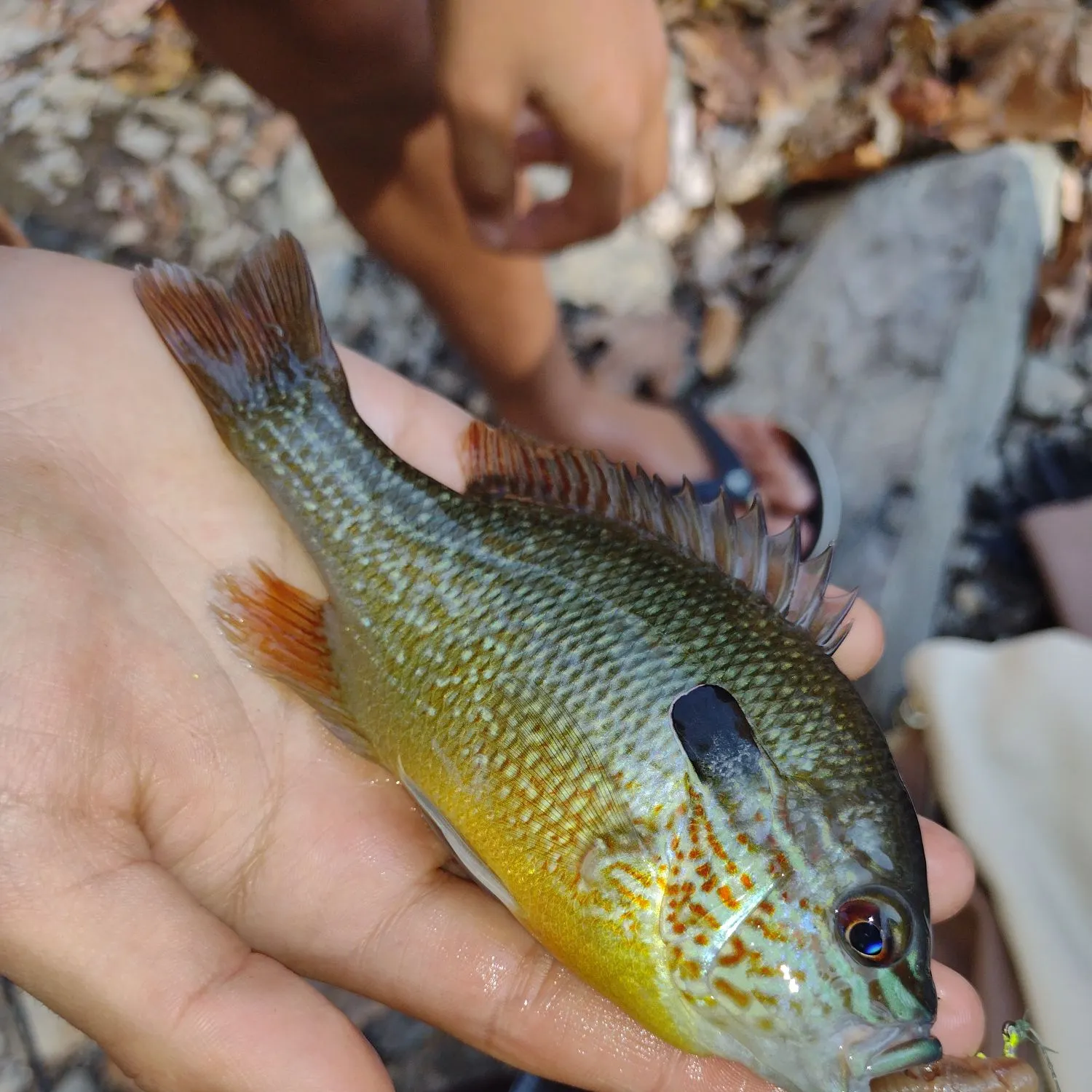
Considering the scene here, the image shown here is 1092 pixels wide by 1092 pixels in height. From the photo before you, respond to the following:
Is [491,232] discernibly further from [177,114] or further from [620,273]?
[177,114]

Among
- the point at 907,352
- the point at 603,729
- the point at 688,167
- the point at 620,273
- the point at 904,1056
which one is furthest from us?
the point at 688,167

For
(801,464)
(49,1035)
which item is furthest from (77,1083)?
(801,464)

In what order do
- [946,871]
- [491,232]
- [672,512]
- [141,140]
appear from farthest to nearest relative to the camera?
1. [141,140]
2. [491,232]
3. [946,871]
4. [672,512]

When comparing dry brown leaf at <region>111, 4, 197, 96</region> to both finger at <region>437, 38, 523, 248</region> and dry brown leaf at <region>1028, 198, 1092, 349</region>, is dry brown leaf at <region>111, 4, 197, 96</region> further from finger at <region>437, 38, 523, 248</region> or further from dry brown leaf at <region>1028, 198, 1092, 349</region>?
dry brown leaf at <region>1028, 198, 1092, 349</region>

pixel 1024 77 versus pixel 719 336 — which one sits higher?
pixel 1024 77

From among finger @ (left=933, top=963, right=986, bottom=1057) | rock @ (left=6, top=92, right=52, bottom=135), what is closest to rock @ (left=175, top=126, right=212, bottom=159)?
rock @ (left=6, top=92, right=52, bottom=135)
